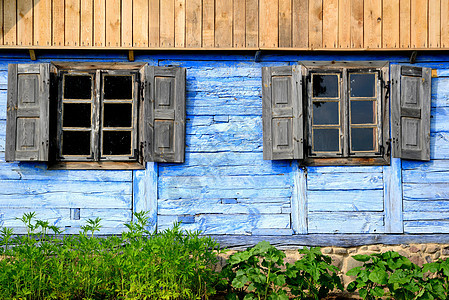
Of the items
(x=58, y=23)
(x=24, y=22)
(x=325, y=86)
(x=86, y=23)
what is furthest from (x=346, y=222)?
(x=24, y=22)

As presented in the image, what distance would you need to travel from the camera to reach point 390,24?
17.1ft

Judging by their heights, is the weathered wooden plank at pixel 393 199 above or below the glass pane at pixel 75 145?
below

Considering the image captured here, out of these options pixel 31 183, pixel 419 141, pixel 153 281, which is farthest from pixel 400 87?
pixel 31 183

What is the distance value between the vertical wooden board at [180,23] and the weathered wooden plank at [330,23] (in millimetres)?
1726

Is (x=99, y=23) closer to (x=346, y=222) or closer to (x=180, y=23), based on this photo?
(x=180, y=23)

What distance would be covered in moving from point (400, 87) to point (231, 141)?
85.9 inches

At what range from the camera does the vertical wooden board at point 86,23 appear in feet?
16.8

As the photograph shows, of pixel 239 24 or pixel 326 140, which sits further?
pixel 326 140

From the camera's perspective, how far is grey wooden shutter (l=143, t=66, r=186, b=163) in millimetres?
5094

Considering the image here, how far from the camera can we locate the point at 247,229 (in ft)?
17.0

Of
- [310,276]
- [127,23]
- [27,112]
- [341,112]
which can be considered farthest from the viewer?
[341,112]

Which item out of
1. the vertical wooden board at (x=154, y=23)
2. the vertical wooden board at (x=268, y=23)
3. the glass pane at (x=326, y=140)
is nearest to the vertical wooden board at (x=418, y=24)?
the glass pane at (x=326, y=140)

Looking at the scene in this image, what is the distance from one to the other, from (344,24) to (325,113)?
1115 millimetres

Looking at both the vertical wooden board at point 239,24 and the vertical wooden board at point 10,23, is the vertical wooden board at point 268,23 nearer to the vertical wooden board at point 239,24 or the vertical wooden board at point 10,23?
the vertical wooden board at point 239,24
